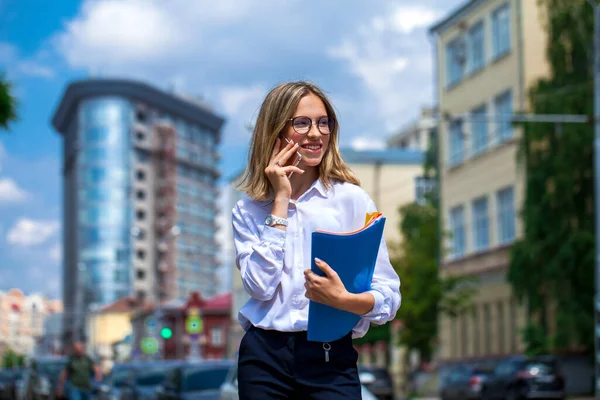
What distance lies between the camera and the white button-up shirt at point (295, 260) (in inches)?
182

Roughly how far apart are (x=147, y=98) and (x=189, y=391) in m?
169

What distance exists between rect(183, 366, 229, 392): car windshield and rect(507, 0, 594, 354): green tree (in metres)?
19.8

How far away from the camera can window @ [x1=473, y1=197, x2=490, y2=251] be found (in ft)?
180

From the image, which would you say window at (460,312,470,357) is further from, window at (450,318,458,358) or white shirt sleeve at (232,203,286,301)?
white shirt sleeve at (232,203,286,301)

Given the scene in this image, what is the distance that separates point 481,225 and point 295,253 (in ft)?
169

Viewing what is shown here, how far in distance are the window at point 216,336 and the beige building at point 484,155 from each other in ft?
247

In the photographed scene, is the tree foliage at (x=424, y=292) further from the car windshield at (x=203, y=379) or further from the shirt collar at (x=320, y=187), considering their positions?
the shirt collar at (x=320, y=187)

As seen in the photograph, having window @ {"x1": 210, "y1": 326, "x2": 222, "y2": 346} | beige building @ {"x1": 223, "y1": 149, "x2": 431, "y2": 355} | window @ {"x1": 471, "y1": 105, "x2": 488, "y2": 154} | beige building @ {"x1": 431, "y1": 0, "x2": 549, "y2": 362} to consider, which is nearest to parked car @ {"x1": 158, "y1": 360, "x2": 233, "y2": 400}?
beige building @ {"x1": 431, "y1": 0, "x2": 549, "y2": 362}

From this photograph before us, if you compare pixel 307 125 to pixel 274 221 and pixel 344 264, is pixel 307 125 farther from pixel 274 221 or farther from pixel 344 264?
pixel 344 264

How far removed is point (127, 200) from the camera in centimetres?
17612

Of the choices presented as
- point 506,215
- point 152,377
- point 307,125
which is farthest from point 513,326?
point 307,125

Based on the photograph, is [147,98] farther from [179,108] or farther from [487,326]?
[487,326]

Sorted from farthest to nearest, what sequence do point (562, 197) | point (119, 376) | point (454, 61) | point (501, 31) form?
point (454, 61)
point (501, 31)
point (562, 197)
point (119, 376)

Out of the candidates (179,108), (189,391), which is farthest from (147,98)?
(189,391)
